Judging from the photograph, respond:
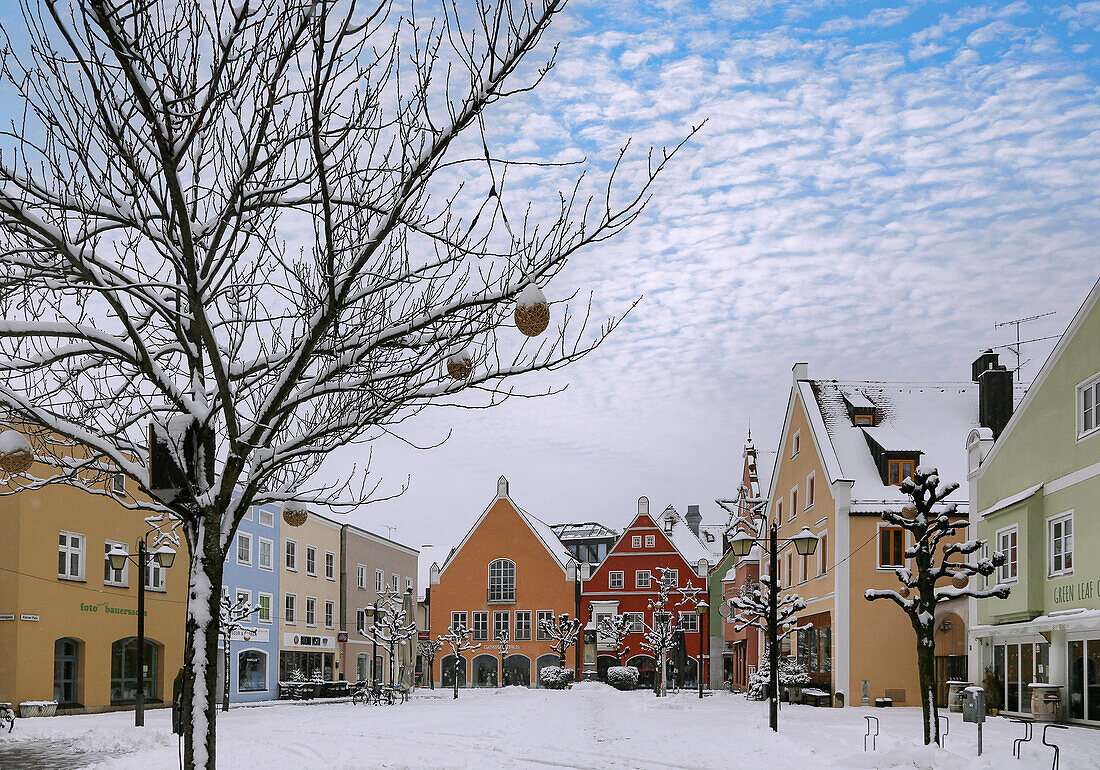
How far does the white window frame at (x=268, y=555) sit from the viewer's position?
159 feet

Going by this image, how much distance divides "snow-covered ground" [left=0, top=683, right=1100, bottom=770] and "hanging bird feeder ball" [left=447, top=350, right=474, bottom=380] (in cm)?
892

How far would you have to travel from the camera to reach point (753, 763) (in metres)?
16.9

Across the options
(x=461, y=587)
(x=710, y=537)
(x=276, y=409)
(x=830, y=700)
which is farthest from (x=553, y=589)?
(x=276, y=409)

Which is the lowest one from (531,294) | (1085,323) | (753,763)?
(753,763)

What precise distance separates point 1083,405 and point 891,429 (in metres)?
15.5

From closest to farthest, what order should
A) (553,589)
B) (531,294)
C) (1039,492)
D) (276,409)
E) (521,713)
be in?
(531,294)
(276,409)
(1039,492)
(521,713)
(553,589)

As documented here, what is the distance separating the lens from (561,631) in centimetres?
6344

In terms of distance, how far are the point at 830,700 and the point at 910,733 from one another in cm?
1447

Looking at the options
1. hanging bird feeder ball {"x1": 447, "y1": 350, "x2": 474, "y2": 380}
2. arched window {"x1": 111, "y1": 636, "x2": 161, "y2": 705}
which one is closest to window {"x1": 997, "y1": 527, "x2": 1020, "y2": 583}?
hanging bird feeder ball {"x1": 447, "y1": 350, "x2": 474, "y2": 380}

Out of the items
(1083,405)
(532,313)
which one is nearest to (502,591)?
(1083,405)

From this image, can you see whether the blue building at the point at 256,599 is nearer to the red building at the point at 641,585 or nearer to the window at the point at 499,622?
the window at the point at 499,622

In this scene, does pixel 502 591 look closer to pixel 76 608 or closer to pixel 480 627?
pixel 480 627

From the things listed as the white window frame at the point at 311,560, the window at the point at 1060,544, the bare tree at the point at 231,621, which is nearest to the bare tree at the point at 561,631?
the white window frame at the point at 311,560

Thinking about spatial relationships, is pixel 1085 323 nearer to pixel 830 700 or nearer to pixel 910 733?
pixel 910 733
